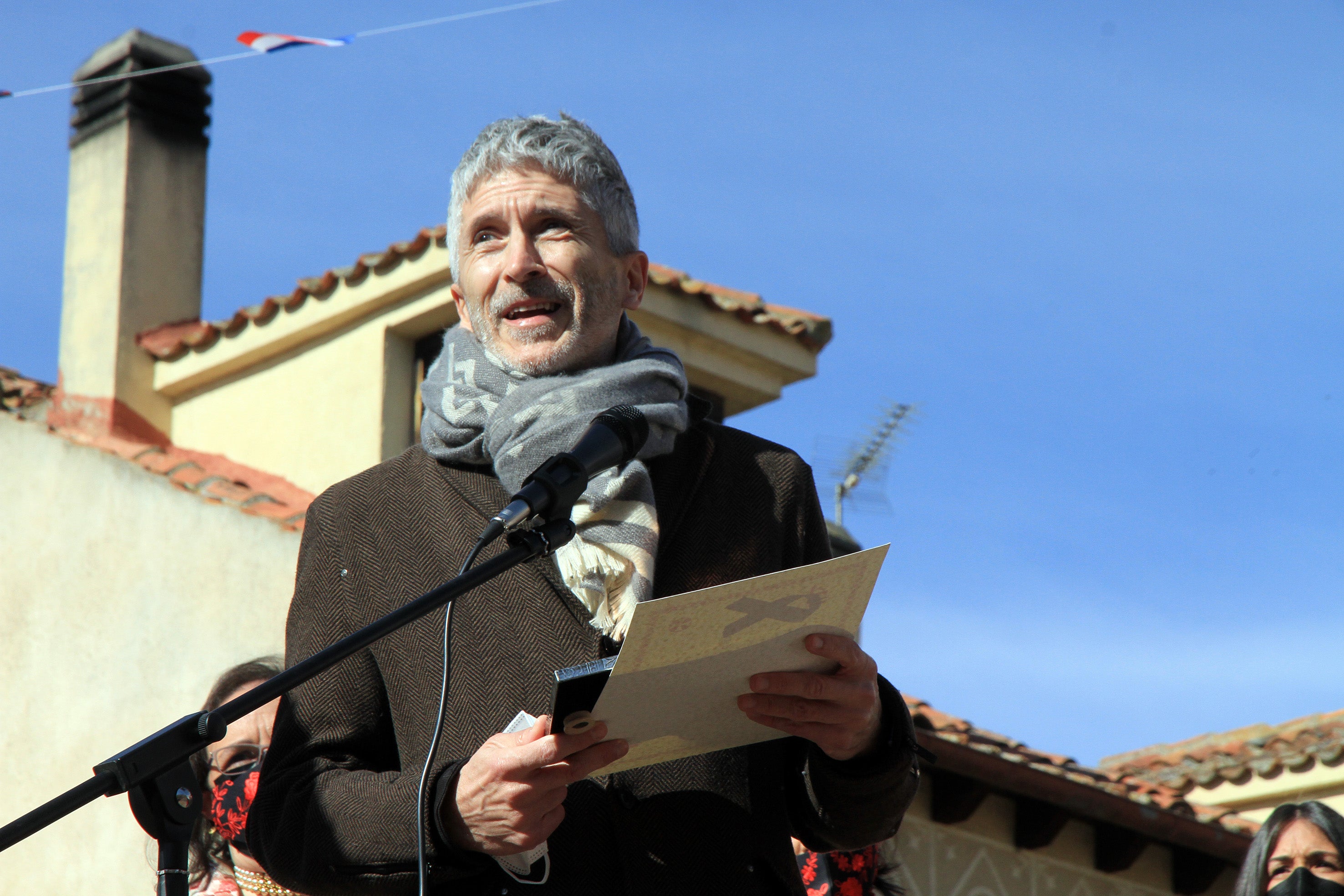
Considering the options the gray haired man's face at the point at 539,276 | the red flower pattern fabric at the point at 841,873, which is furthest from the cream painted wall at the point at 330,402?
the gray haired man's face at the point at 539,276

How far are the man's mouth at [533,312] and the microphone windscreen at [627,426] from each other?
456 mm

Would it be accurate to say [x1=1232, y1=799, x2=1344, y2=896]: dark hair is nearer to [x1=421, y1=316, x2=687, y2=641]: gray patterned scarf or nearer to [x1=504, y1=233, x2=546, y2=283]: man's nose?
[x1=421, y1=316, x2=687, y2=641]: gray patterned scarf

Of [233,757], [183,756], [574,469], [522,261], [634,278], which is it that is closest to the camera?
[183,756]

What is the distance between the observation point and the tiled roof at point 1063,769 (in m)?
9.46

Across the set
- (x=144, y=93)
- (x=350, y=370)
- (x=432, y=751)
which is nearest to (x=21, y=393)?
(x=144, y=93)

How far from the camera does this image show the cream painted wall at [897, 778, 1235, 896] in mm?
9398

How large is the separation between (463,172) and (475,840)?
53.1 inches

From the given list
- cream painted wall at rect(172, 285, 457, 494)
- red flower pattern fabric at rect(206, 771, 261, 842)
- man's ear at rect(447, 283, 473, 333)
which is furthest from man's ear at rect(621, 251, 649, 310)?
cream painted wall at rect(172, 285, 457, 494)

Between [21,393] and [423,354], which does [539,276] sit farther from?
[21,393]

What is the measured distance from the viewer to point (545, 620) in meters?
2.63

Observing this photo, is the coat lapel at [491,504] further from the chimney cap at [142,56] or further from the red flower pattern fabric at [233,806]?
the chimney cap at [142,56]

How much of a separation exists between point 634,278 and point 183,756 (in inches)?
54.2

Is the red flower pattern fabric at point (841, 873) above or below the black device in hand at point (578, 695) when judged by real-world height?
below

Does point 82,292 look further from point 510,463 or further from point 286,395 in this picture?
point 510,463
